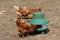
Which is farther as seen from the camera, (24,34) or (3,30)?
(3,30)

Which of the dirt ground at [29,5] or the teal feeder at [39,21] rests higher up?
the teal feeder at [39,21]

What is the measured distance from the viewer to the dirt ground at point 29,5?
318cm

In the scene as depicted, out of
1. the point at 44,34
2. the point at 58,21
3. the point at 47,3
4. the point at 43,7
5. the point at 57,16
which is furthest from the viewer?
the point at 47,3

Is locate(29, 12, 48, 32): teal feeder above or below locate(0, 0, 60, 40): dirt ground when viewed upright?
above

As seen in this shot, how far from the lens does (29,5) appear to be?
5188 mm

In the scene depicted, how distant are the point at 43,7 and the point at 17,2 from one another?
0.85 meters

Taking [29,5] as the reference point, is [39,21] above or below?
above

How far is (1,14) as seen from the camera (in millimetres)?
4609

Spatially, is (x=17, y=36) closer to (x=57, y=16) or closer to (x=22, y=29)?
(x=22, y=29)

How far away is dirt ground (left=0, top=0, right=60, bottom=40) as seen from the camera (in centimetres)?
318

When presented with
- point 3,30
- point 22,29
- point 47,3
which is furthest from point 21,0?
point 22,29

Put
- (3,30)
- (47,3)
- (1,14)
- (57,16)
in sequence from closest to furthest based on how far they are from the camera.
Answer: (3,30), (57,16), (1,14), (47,3)

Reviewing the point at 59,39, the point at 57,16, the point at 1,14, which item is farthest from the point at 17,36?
the point at 1,14

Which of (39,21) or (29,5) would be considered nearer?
(39,21)
